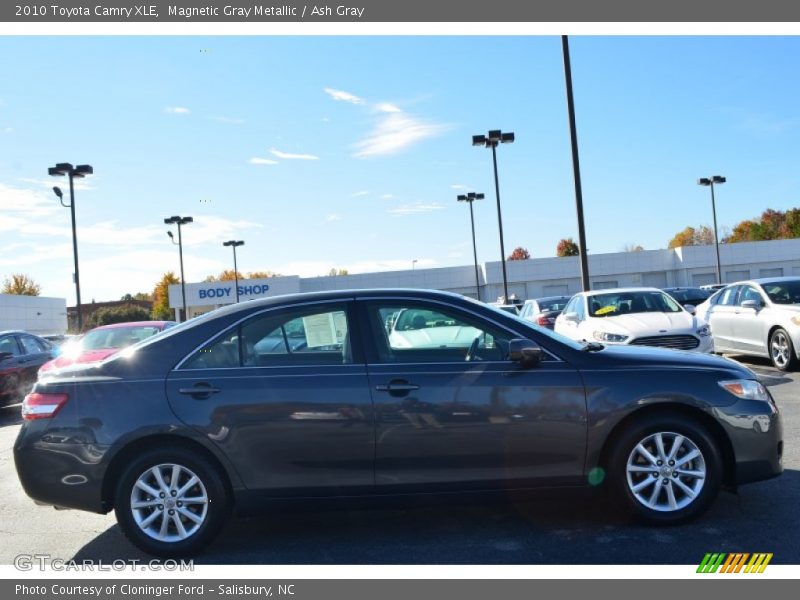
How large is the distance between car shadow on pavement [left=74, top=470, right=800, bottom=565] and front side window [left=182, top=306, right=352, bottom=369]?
3.25ft

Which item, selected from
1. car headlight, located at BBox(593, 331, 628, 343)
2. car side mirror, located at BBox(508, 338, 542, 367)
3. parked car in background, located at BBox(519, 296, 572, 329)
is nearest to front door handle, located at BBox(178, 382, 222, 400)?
car side mirror, located at BBox(508, 338, 542, 367)

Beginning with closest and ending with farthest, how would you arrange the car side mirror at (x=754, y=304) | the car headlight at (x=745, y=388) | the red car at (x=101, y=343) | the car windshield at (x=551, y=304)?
the car headlight at (x=745, y=388) < the red car at (x=101, y=343) < the car side mirror at (x=754, y=304) < the car windshield at (x=551, y=304)

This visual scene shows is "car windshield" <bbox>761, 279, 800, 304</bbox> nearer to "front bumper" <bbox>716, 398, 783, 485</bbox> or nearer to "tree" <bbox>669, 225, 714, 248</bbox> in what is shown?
"front bumper" <bbox>716, 398, 783, 485</bbox>

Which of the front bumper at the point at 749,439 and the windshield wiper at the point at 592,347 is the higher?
the windshield wiper at the point at 592,347

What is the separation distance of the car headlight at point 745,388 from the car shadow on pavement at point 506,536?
2.62 feet

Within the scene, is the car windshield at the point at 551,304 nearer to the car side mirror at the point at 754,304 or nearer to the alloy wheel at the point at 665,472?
the car side mirror at the point at 754,304

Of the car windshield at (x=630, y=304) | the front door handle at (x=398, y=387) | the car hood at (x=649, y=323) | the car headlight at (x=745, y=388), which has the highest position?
the car windshield at (x=630, y=304)

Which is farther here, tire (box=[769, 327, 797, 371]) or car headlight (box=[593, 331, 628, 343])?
tire (box=[769, 327, 797, 371])

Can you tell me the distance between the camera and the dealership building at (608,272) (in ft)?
205

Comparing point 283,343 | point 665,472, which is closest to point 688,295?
point 665,472

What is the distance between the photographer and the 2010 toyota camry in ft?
16.0

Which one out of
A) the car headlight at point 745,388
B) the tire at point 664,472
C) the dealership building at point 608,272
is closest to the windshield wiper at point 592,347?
the tire at point 664,472

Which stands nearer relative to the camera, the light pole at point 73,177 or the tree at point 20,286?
the light pole at point 73,177

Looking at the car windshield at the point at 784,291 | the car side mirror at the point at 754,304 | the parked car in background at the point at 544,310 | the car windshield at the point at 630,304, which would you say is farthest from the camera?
the parked car in background at the point at 544,310
